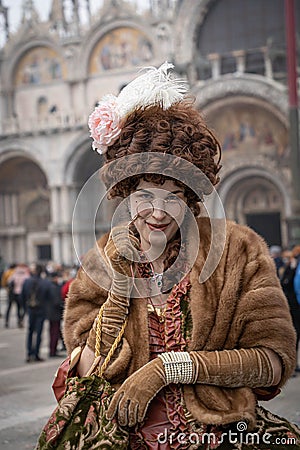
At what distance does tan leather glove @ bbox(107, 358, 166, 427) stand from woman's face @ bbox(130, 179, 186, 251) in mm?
469

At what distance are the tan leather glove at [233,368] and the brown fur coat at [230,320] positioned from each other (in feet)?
0.13

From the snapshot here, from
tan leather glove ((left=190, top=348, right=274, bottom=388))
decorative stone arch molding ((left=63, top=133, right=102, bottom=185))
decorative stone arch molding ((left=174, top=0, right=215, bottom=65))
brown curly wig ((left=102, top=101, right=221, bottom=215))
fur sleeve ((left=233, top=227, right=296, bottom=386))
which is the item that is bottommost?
tan leather glove ((left=190, top=348, right=274, bottom=388))

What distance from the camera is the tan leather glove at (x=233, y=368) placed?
2.27 m

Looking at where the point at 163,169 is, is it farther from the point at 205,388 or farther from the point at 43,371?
the point at 43,371

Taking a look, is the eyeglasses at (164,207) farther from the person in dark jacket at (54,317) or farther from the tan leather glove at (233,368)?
the person in dark jacket at (54,317)

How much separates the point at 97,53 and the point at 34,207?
716 centimetres

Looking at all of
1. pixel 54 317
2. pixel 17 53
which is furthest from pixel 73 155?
pixel 54 317

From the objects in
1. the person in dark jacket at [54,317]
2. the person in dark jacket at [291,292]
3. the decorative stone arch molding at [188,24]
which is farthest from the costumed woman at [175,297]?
the decorative stone arch molding at [188,24]

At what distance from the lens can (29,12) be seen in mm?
29797

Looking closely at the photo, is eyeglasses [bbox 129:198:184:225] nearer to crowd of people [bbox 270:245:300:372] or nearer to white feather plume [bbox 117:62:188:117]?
white feather plume [bbox 117:62:188:117]

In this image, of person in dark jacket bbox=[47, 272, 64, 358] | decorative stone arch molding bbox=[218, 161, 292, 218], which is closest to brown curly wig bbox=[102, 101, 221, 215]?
person in dark jacket bbox=[47, 272, 64, 358]

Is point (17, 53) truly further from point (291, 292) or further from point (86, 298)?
point (86, 298)

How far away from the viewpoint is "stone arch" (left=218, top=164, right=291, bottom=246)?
24.2 meters

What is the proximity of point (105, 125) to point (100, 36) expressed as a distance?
26540 millimetres
